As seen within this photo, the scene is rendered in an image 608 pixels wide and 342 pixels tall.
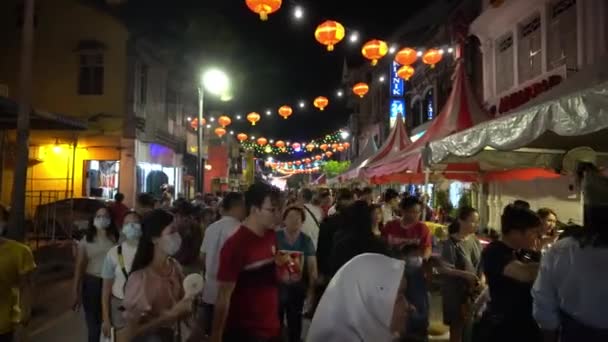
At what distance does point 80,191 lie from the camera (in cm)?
2180

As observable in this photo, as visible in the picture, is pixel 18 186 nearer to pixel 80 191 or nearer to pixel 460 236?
pixel 460 236

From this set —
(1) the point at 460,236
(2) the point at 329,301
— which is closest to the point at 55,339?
(1) the point at 460,236

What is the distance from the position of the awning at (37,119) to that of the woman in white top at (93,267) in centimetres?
649

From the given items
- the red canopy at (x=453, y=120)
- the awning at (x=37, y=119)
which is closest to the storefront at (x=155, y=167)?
the awning at (x=37, y=119)

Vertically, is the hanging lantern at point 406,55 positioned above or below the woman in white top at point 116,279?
above

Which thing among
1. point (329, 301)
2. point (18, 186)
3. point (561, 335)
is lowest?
point (561, 335)

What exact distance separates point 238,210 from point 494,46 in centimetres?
1323

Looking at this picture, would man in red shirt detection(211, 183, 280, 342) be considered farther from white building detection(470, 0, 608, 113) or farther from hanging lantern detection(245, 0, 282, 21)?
white building detection(470, 0, 608, 113)

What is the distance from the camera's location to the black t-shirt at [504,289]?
3719mm

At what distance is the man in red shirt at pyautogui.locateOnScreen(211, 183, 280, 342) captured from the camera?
11.4ft

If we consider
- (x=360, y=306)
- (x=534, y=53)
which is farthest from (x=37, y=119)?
(x=534, y=53)

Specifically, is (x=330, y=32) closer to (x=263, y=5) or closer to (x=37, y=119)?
(x=263, y=5)

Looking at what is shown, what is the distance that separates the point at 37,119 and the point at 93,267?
8.17 metres

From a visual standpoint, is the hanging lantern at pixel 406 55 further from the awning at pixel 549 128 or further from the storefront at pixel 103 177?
the storefront at pixel 103 177
